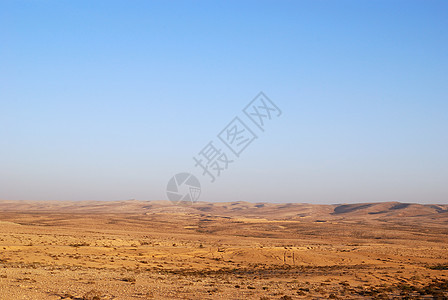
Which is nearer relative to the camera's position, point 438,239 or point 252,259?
point 252,259

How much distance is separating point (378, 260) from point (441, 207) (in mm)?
129857

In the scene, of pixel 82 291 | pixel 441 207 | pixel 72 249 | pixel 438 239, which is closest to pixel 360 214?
pixel 441 207

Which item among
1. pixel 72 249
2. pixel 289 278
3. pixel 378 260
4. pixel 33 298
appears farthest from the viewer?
pixel 378 260

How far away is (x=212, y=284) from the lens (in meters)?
18.9

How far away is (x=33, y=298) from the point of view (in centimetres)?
1411

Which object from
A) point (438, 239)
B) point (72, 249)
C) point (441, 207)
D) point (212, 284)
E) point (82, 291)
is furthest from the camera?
point (441, 207)

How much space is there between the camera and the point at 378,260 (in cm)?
3434

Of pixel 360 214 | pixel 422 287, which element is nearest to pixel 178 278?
pixel 422 287

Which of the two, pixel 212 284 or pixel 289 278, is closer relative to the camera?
pixel 212 284

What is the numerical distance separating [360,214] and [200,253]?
112481 millimetres

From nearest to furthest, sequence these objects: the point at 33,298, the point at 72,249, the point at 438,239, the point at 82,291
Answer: the point at 33,298 → the point at 82,291 → the point at 72,249 → the point at 438,239

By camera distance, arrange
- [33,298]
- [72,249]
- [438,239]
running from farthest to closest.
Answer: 1. [438,239]
2. [72,249]
3. [33,298]

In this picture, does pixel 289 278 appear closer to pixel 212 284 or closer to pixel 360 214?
pixel 212 284

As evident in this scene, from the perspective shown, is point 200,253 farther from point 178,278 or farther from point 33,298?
point 33,298
